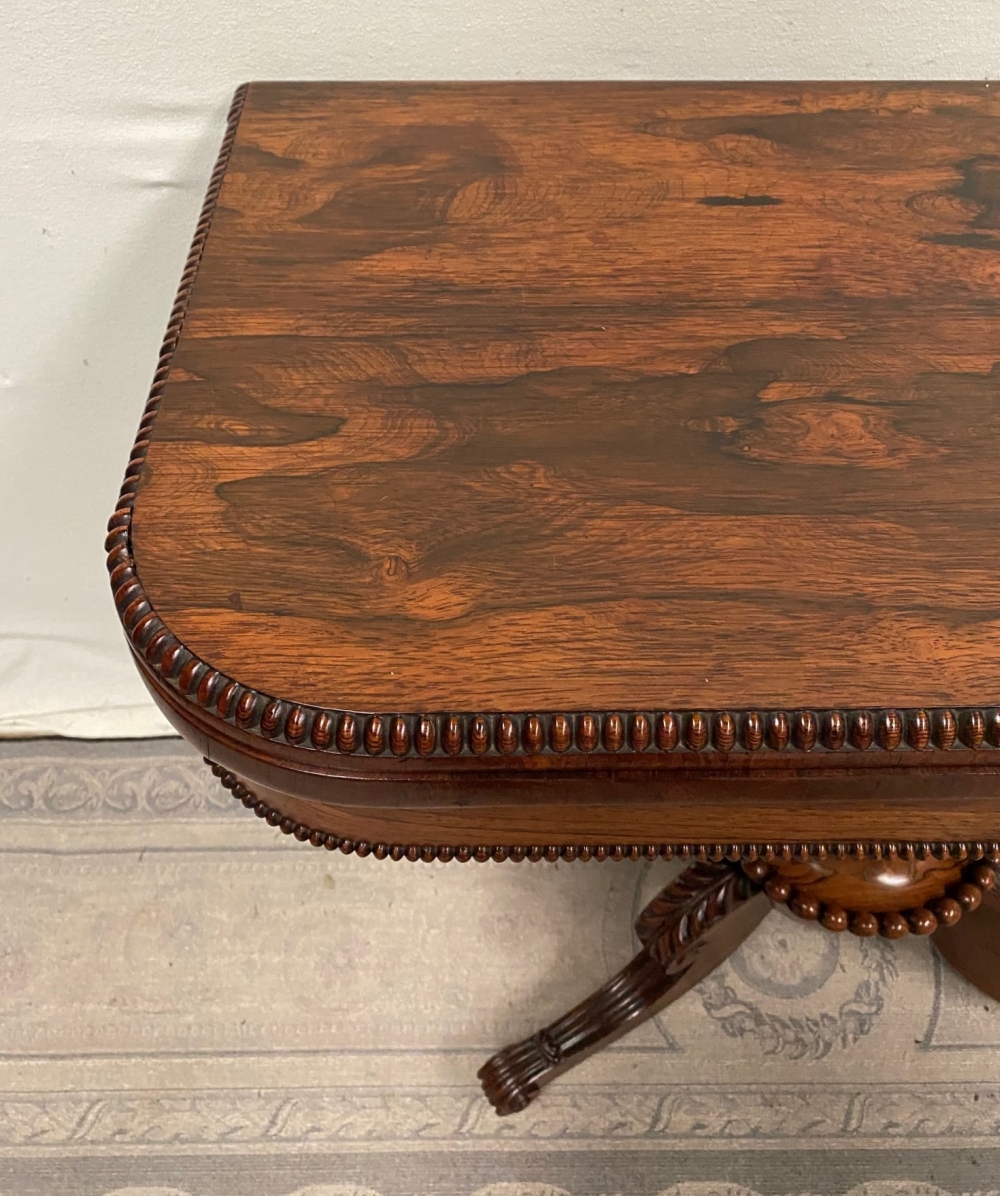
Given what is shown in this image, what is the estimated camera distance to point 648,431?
1.51 feet

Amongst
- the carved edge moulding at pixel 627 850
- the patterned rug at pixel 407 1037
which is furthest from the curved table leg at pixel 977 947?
the carved edge moulding at pixel 627 850

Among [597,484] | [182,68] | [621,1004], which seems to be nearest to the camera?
[597,484]

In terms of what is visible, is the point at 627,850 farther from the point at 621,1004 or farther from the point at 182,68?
the point at 182,68

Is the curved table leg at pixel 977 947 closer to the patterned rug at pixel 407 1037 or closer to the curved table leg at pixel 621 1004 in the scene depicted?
the patterned rug at pixel 407 1037

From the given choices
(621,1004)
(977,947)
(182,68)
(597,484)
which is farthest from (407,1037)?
(182,68)

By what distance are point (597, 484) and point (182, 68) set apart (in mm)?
458

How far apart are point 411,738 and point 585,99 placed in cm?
46

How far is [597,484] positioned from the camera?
0.44 m

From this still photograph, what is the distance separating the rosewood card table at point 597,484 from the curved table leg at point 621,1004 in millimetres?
164

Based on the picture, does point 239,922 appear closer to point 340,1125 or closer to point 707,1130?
point 340,1125

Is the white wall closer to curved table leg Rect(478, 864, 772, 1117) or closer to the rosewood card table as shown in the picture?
the rosewood card table

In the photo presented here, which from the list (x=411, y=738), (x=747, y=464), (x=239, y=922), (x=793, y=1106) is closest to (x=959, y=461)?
(x=747, y=464)

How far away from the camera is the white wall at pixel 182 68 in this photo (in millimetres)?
661

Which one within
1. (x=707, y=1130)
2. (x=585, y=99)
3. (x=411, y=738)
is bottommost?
(x=707, y=1130)
